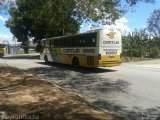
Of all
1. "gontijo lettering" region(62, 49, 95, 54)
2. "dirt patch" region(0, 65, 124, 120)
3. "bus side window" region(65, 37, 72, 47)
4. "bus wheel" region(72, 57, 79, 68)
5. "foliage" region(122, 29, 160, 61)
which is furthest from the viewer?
"foliage" region(122, 29, 160, 61)

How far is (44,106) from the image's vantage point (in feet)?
35.9

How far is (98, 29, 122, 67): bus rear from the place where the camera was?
23.6 m

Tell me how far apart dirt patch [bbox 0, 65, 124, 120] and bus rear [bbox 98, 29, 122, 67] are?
917cm

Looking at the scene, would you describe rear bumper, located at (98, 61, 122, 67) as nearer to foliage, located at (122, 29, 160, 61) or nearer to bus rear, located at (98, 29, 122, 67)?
bus rear, located at (98, 29, 122, 67)

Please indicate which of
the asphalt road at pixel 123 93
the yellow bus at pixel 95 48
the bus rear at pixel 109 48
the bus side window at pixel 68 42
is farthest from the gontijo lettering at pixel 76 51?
the asphalt road at pixel 123 93

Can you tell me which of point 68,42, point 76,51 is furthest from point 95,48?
point 68,42

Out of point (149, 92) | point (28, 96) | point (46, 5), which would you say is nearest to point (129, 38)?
point (46, 5)

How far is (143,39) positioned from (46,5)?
24.7 metres

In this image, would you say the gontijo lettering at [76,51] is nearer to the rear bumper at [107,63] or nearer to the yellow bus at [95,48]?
the yellow bus at [95,48]

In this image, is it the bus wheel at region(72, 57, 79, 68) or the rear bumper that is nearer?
the rear bumper

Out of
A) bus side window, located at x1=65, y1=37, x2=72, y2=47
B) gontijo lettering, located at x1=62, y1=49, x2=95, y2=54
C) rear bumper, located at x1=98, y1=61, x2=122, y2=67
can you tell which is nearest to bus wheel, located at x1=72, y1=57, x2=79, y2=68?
gontijo lettering, located at x1=62, y1=49, x2=95, y2=54

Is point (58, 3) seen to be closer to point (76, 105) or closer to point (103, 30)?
point (103, 30)

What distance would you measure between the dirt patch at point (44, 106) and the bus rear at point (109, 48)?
30.1 feet

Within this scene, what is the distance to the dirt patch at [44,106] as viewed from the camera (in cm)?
956
